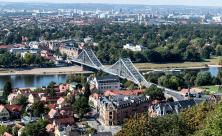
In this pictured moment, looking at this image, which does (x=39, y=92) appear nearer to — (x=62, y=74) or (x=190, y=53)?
(x=62, y=74)

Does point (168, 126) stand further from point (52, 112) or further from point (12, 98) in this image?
point (12, 98)

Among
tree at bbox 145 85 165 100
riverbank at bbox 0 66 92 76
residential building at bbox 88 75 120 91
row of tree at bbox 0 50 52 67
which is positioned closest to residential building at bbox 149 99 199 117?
tree at bbox 145 85 165 100


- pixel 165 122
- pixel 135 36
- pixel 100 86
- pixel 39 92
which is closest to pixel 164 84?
pixel 100 86

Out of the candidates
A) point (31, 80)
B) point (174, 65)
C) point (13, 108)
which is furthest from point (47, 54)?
point (13, 108)

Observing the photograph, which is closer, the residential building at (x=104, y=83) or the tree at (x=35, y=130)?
the tree at (x=35, y=130)

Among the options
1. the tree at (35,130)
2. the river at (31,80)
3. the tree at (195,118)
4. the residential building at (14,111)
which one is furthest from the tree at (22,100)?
the tree at (195,118)

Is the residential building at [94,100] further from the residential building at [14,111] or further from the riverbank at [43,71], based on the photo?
the riverbank at [43,71]
